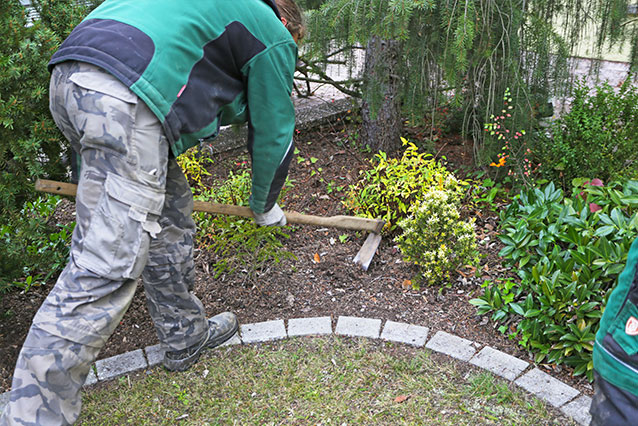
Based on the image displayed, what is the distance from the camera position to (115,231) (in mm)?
1867

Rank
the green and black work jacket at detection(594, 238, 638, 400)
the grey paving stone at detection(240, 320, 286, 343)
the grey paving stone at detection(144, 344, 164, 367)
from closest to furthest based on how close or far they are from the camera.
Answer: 1. the green and black work jacket at detection(594, 238, 638, 400)
2. the grey paving stone at detection(144, 344, 164, 367)
3. the grey paving stone at detection(240, 320, 286, 343)

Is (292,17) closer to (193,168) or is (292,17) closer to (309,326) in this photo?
(309,326)

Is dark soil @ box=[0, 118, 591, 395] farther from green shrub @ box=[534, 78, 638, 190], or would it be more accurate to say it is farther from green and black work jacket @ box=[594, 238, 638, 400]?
green and black work jacket @ box=[594, 238, 638, 400]

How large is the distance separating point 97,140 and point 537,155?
2816 mm

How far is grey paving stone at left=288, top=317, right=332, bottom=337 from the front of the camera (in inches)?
111

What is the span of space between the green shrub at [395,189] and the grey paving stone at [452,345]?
91cm

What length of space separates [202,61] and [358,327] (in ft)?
5.03

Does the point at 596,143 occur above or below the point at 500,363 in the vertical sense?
above

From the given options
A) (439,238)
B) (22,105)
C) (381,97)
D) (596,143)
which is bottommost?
(439,238)

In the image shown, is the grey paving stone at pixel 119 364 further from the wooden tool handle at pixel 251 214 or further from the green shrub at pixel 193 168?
the green shrub at pixel 193 168

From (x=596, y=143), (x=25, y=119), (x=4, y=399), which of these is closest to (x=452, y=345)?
(x=596, y=143)

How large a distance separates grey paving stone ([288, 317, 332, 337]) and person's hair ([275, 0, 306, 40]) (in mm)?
1415

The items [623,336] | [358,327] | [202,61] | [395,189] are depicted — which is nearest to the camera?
[623,336]

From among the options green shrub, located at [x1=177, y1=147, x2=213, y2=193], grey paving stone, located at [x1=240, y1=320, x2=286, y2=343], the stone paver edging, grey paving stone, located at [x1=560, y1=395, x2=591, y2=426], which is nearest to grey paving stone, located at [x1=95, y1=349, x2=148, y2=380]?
the stone paver edging
